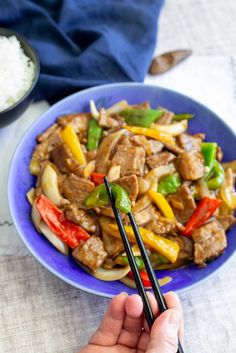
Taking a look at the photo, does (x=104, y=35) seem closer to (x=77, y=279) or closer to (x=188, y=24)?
(x=188, y=24)

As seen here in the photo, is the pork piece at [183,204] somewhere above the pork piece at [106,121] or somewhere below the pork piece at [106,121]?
below

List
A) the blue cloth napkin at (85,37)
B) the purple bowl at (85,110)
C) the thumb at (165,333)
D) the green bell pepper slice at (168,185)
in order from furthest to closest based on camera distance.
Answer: the blue cloth napkin at (85,37) < the green bell pepper slice at (168,185) < the purple bowl at (85,110) < the thumb at (165,333)

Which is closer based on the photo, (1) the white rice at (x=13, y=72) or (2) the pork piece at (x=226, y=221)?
(2) the pork piece at (x=226, y=221)

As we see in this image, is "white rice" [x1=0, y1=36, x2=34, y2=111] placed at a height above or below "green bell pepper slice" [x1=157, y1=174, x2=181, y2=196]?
above

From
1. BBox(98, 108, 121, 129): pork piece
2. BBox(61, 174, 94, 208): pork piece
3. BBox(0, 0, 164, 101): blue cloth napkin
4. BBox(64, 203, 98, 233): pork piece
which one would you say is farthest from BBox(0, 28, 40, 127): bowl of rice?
BBox(64, 203, 98, 233): pork piece

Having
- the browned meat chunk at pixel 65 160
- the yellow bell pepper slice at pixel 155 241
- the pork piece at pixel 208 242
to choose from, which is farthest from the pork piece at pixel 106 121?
the pork piece at pixel 208 242

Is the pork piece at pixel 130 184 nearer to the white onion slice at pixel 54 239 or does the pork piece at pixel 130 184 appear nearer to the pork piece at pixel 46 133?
the white onion slice at pixel 54 239

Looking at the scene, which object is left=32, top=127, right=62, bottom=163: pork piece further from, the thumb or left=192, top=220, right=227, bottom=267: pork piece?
the thumb
